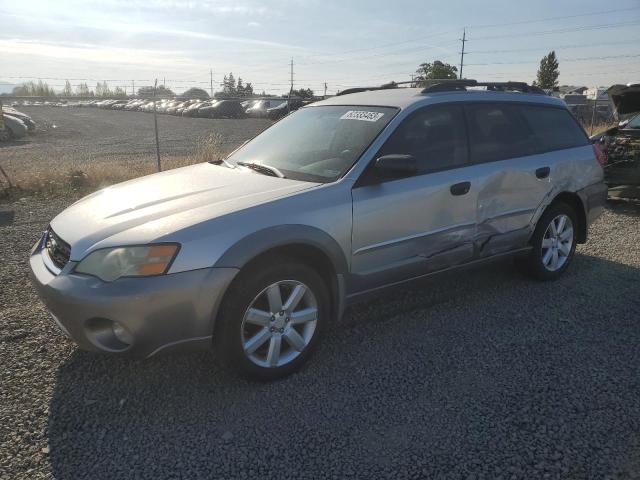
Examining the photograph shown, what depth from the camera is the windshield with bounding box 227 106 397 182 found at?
3.60 m

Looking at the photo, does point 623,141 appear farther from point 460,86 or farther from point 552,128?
point 460,86

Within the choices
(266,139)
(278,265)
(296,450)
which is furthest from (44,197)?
(296,450)

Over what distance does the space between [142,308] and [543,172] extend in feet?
11.5

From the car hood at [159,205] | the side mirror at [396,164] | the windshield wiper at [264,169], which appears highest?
the side mirror at [396,164]

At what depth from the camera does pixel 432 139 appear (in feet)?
12.8

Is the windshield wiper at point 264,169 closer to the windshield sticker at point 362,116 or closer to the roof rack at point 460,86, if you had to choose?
the windshield sticker at point 362,116

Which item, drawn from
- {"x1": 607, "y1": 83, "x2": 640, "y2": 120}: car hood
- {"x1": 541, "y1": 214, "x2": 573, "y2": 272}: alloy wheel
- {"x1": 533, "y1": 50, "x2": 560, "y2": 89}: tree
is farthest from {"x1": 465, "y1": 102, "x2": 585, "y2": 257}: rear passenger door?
{"x1": 533, "y1": 50, "x2": 560, "y2": 89}: tree

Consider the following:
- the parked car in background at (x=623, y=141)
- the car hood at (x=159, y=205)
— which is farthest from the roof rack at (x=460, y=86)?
the parked car in background at (x=623, y=141)

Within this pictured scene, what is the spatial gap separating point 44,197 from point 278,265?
689 centimetres

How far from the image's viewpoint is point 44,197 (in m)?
8.46

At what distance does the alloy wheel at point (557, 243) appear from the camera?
483 centimetres

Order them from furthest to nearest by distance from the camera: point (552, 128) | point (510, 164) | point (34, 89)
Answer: point (34, 89)
point (552, 128)
point (510, 164)

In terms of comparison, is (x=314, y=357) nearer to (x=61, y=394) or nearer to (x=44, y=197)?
(x=61, y=394)

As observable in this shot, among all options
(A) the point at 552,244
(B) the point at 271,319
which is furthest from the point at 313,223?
(A) the point at 552,244
